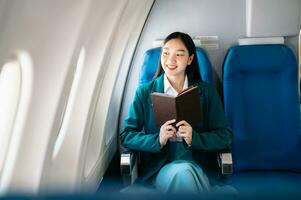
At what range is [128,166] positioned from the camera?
7.45 ft

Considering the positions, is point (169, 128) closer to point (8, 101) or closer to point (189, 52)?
point (189, 52)

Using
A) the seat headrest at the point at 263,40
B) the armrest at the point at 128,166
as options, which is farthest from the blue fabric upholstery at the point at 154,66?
the armrest at the point at 128,166

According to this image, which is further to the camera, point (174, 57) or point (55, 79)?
point (174, 57)

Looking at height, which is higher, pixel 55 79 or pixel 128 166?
pixel 55 79

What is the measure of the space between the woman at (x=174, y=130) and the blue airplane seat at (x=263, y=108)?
1.28 ft

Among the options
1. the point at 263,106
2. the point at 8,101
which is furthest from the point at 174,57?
the point at 8,101

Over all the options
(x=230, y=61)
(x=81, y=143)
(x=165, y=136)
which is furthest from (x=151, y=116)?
(x=230, y=61)

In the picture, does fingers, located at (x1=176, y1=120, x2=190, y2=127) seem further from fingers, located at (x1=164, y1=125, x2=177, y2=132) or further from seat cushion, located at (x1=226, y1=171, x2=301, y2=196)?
seat cushion, located at (x1=226, y1=171, x2=301, y2=196)

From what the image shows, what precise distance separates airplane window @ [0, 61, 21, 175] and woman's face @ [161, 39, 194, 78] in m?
0.99

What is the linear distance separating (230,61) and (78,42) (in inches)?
55.8

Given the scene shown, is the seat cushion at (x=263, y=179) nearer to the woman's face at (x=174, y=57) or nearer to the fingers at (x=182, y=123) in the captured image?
the fingers at (x=182, y=123)

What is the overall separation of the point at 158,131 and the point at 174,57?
17.7 inches

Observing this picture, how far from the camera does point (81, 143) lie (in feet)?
7.55

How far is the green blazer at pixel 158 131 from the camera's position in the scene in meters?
2.29
